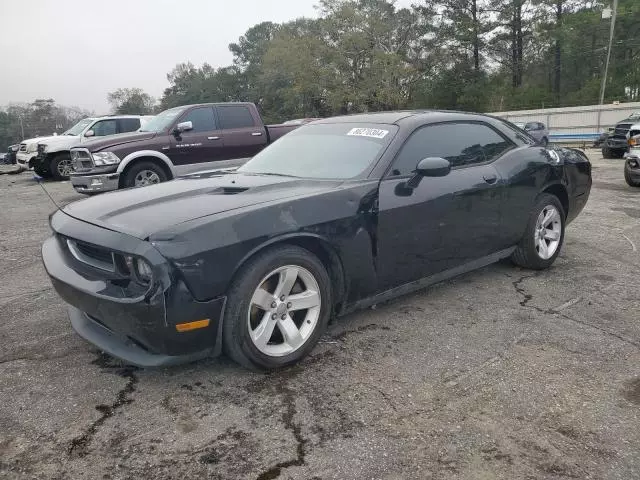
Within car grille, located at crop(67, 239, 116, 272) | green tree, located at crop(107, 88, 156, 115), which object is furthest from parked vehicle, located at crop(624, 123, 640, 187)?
green tree, located at crop(107, 88, 156, 115)

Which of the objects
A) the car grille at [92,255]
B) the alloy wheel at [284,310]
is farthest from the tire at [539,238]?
the car grille at [92,255]

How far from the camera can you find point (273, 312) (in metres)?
2.95

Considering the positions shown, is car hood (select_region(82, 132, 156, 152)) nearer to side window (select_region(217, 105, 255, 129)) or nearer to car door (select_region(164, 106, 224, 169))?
car door (select_region(164, 106, 224, 169))

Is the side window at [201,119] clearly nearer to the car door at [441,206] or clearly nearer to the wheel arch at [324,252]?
the car door at [441,206]

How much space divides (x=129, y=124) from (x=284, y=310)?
41.9 feet

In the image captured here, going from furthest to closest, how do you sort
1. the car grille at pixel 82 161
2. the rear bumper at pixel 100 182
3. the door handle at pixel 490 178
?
the car grille at pixel 82 161 → the rear bumper at pixel 100 182 → the door handle at pixel 490 178

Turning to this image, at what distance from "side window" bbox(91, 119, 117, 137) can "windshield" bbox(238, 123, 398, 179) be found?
11.1m

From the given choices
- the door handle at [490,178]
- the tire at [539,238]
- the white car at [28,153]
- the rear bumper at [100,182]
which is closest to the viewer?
the door handle at [490,178]

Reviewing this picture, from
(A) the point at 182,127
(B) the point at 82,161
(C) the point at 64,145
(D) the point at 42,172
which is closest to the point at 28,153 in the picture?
(D) the point at 42,172

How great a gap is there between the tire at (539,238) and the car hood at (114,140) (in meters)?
6.73

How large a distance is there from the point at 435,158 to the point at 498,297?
133 centimetres

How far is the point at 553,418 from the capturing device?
2.52m

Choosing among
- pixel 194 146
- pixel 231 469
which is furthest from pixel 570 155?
pixel 194 146

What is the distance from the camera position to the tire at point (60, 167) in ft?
45.5
